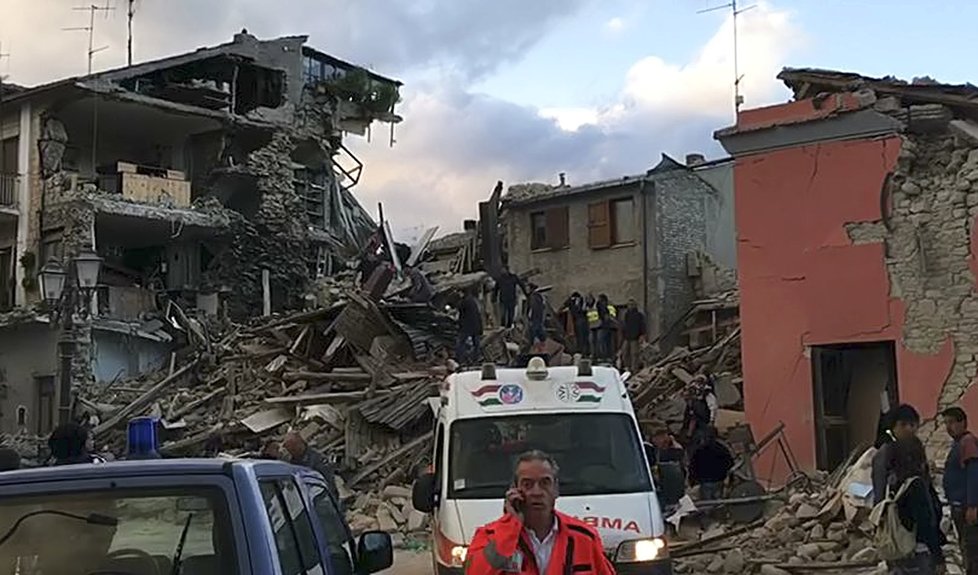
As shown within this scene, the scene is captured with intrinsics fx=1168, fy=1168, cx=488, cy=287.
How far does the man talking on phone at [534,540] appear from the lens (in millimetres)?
4520

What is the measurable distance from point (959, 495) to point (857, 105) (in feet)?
31.8

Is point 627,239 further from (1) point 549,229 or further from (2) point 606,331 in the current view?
(2) point 606,331

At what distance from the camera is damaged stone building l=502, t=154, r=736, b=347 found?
34188 mm

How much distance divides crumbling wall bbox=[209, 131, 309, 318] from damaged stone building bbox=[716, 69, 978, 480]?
73.3 feet

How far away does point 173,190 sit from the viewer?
36312 millimetres

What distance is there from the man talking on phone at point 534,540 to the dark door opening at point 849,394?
1428cm

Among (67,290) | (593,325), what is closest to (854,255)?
(593,325)

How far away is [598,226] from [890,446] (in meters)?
26.3

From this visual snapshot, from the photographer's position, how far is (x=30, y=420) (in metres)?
33.8

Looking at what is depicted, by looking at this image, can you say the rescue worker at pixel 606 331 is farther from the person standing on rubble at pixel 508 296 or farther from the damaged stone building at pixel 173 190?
the damaged stone building at pixel 173 190

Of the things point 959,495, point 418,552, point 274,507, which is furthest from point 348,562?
point 418,552

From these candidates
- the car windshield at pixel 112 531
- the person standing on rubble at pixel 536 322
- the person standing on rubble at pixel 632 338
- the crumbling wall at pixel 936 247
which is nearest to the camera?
the car windshield at pixel 112 531

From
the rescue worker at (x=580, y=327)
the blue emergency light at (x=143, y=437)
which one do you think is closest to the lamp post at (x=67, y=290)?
the blue emergency light at (x=143, y=437)

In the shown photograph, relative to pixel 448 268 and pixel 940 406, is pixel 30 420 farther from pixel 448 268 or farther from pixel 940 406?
pixel 940 406
